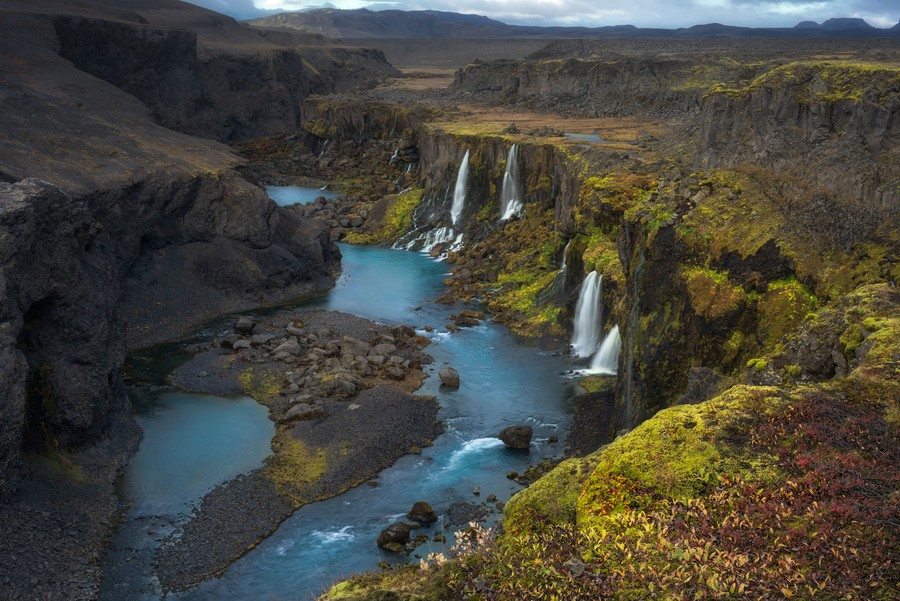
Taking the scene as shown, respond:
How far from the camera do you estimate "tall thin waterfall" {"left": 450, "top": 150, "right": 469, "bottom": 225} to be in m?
81.6

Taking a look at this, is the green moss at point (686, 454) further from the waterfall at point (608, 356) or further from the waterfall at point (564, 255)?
the waterfall at point (564, 255)

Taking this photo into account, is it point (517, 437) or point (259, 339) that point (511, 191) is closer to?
point (259, 339)

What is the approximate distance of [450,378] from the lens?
149ft

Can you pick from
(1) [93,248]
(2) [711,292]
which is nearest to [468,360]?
(2) [711,292]

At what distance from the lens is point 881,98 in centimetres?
3002

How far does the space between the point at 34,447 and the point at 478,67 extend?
12254cm

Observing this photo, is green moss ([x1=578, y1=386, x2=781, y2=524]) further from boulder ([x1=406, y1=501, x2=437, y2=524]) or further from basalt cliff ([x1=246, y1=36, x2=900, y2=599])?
boulder ([x1=406, y1=501, x2=437, y2=524])

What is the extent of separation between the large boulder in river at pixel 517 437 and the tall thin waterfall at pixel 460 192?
45758mm

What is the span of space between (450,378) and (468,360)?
193 inches

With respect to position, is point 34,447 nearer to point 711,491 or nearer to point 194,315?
point 194,315

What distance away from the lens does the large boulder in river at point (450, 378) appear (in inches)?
1781

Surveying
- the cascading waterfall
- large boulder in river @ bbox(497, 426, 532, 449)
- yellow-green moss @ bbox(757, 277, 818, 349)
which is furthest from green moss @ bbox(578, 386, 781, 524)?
the cascading waterfall

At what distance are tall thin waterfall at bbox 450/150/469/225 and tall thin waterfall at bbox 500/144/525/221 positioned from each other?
621 cm

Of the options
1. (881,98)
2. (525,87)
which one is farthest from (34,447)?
(525,87)
